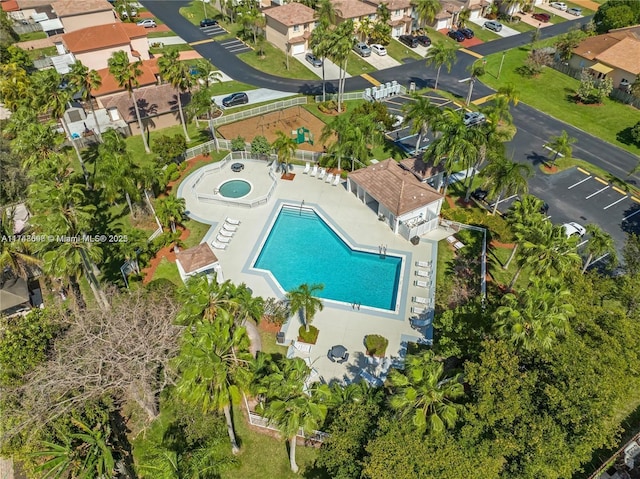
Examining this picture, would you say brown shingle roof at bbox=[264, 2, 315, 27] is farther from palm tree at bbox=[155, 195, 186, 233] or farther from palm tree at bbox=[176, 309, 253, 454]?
palm tree at bbox=[176, 309, 253, 454]

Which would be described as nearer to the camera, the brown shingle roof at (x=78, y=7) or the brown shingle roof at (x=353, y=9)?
the brown shingle roof at (x=78, y=7)

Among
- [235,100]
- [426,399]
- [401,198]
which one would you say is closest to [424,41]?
[235,100]

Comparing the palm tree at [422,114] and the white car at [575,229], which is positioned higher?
the palm tree at [422,114]

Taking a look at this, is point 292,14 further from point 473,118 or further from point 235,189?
point 235,189

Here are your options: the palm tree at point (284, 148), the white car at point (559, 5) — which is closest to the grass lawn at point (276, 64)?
the palm tree at point (284, 148)

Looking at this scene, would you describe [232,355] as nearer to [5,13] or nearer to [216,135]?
[216,135]

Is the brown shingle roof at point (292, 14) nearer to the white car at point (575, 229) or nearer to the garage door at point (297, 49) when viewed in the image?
the garage door at point (297, 49)

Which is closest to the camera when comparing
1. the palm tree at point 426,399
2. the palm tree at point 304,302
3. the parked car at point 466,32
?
the palm tree at point 426,399
